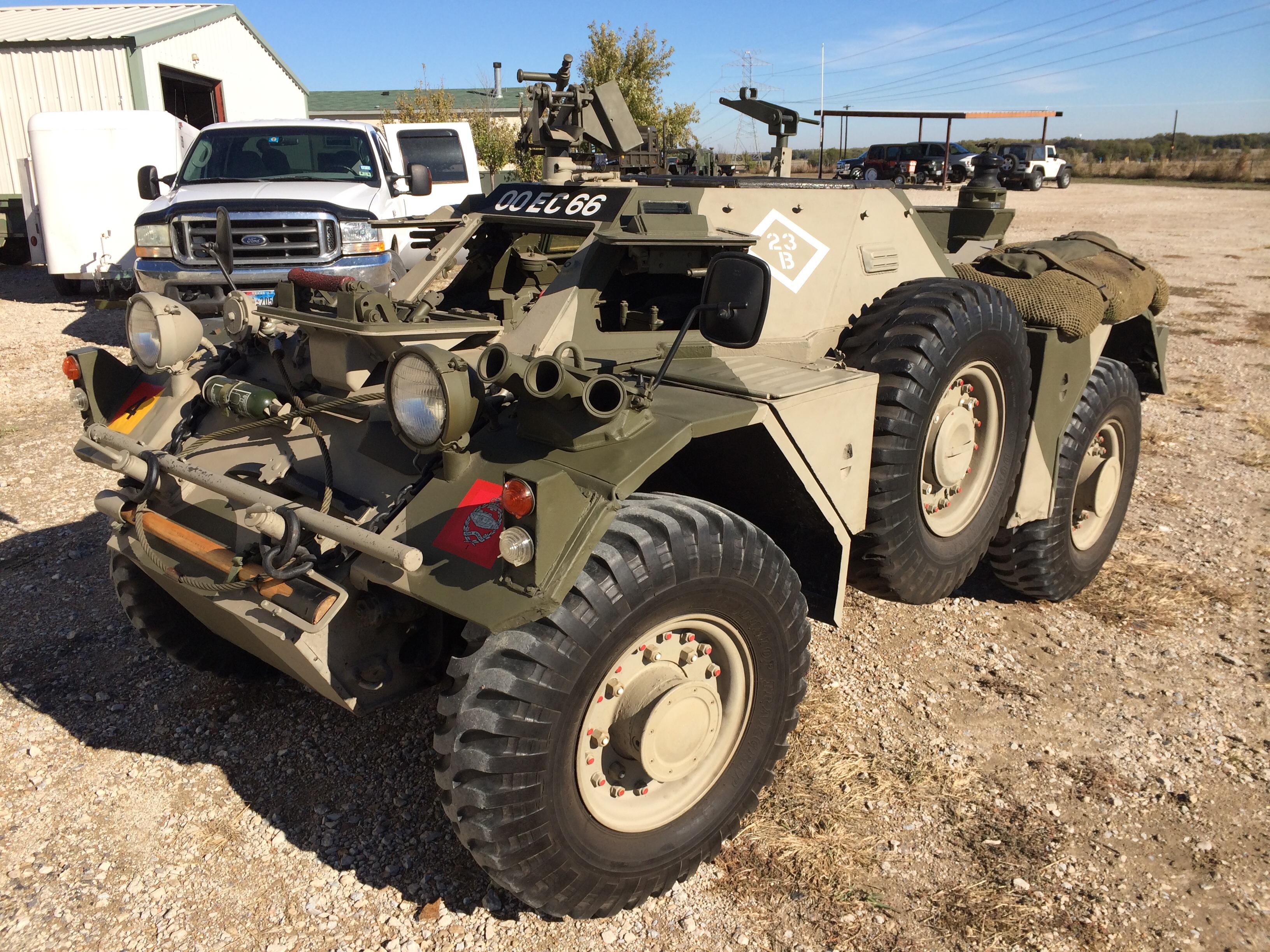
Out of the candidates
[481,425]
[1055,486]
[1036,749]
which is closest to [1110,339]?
[1055,486]

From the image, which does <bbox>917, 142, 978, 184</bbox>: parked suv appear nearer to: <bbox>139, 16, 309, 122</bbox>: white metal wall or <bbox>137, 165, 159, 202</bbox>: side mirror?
<bbox>139, 16, 309, 122</bbox>: white metal wall

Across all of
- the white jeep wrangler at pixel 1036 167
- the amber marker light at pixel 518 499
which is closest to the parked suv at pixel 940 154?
the white jeep wrangler at pixel 1036 167

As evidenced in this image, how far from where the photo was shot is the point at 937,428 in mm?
3783

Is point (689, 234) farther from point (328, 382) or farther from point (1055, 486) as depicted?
point (1055, 486)

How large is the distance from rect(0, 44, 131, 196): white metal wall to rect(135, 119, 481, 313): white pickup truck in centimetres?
977

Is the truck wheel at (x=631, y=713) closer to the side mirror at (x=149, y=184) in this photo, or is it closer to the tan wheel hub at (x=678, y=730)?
the tan wheel hub at (x=678, y=730)

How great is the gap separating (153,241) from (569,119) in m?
5.87

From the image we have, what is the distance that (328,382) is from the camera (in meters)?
3.42

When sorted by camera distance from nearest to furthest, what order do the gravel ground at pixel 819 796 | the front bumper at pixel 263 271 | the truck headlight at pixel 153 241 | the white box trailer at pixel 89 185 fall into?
the gravel ground at pixel 819 796 < the front bumper at pixel 263 271 < the truck headlight at pixel 153 241 < the white box trailer at pixel 89 185

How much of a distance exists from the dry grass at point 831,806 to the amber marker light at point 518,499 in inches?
58.1

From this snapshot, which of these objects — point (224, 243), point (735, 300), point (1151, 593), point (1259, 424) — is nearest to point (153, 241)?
point (224, 243)

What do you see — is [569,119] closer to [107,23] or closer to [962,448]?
[962,448]

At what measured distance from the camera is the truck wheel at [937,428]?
3504 mm

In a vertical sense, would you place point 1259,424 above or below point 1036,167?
below
